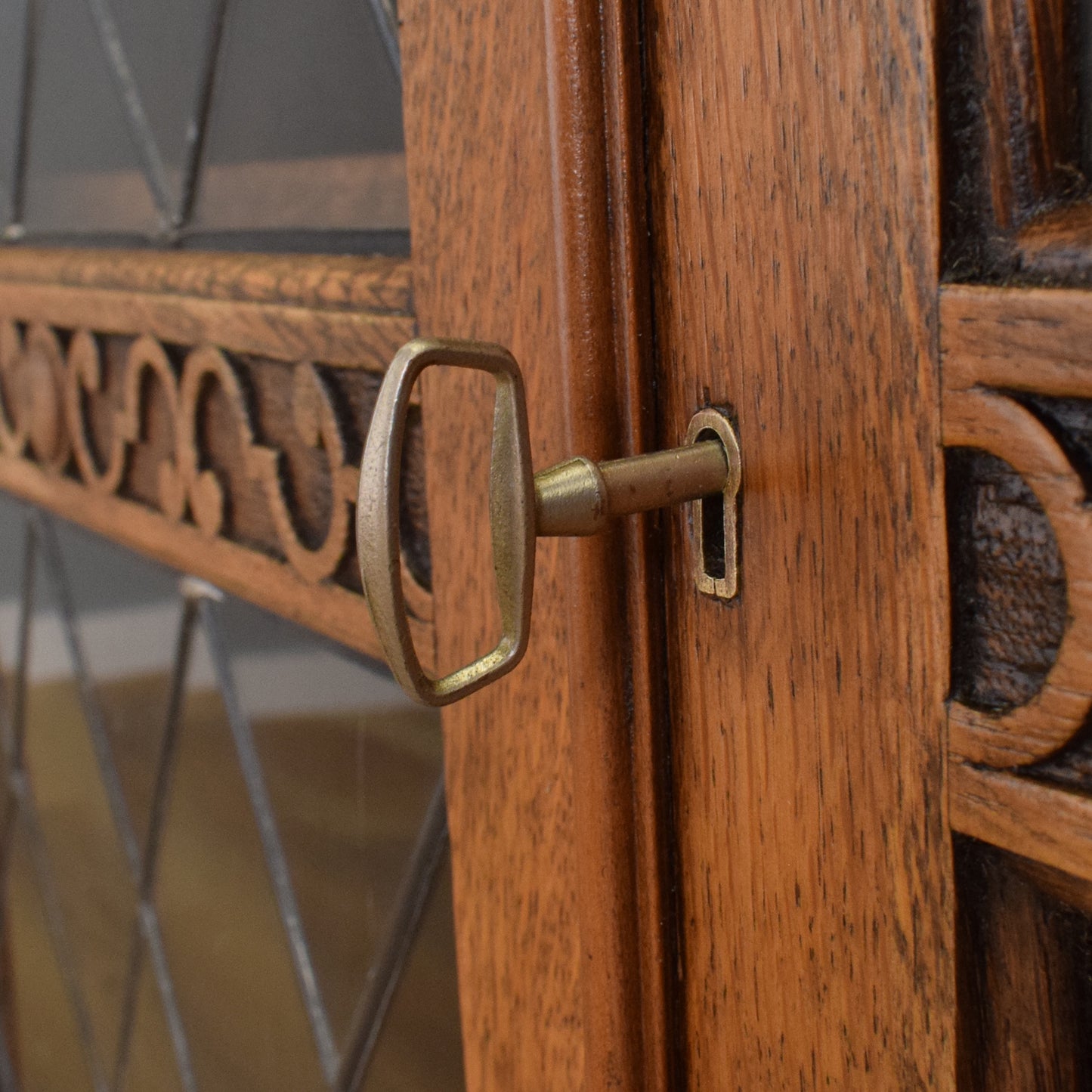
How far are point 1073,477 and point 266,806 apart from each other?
487 mm

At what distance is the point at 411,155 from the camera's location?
0.41 metres

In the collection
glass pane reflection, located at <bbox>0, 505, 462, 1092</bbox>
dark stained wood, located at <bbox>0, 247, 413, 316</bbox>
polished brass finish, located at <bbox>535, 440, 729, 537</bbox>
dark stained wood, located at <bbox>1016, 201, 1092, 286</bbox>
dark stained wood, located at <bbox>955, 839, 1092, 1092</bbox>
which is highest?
dark stained wood, located at <bbox>0, 247, 413, 316</bbox>

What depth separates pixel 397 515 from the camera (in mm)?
289

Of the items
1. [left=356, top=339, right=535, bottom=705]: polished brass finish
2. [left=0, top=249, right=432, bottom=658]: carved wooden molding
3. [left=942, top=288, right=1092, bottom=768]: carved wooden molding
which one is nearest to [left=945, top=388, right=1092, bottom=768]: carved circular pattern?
[left=942, top=288, right=1092, bottom=768]: carved wooden molding

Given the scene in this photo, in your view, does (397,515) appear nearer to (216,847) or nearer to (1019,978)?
(1019,978)

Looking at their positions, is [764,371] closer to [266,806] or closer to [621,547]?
[621,547]

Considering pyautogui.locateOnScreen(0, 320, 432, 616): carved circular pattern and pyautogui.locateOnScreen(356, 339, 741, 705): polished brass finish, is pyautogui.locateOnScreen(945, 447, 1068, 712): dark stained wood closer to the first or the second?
pyautogui.locateOnScreen(356, 339, 741, 705): polished brass finish

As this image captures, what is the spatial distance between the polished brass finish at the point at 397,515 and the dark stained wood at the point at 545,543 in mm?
50

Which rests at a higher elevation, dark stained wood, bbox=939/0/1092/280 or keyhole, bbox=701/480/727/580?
dark stained wood, bbox=939/0/1092/280

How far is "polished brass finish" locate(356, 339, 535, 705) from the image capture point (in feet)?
0.96

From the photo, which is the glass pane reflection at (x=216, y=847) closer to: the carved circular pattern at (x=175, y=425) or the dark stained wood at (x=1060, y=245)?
the carved circular pattern at (x=175, y=425)

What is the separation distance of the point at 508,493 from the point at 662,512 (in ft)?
0.22

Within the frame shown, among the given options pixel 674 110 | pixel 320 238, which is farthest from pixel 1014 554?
pixel 320 238

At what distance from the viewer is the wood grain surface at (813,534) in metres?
0.28
